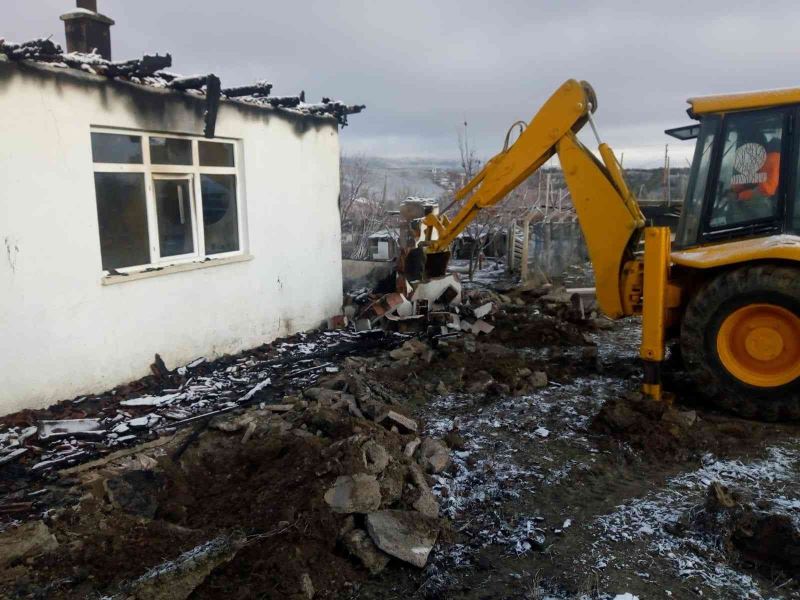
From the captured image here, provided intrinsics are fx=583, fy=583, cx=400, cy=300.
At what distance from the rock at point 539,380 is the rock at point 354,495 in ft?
10.0

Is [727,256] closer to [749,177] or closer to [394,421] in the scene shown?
[749,177]

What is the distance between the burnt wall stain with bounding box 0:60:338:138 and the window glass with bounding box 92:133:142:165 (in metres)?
0.17

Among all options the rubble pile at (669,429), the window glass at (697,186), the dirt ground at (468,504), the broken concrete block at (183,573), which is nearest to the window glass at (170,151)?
the dirt ground at (468,504)

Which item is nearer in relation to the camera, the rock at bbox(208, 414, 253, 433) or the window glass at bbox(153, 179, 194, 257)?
the rock at bbox(208, 414, 253, 433)

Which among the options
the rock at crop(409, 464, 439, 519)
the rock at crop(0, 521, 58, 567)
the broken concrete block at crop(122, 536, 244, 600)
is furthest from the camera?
the rock at crop(409, 464, 439, 519)

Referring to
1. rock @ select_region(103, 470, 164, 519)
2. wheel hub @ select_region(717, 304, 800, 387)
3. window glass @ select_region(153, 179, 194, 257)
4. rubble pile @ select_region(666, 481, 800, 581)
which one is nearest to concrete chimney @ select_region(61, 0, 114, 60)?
A: window glass @ select_region(153, 179, 194, 257)

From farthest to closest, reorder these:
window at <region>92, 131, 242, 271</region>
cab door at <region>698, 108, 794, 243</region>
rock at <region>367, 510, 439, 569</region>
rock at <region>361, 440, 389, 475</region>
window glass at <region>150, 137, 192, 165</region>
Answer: window glass at <region>150, 137, 192, 165</region>
window at <region>92, 131, 242, 271</region>
cab door at <region>698, 108, 794, 243</region>
rock at <region>361, 440, 389, 475</region>
rock at <region>367, 510, 439, 569</region>

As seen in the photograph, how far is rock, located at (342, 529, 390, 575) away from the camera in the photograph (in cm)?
344

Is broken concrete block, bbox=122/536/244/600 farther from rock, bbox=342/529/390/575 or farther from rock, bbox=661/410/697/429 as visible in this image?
rock, bbox=661/410/697/429

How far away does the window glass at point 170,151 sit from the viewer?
264 inches

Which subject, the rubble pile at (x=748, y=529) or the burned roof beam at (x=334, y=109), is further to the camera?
the burned roof beam at (x=334, y=109)

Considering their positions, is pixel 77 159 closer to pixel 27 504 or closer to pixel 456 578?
pixel 27 504

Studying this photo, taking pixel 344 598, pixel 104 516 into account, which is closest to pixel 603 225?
pixel 344 598

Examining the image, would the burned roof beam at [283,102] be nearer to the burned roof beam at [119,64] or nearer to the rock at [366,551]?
the burned roof beam at [119,64]
